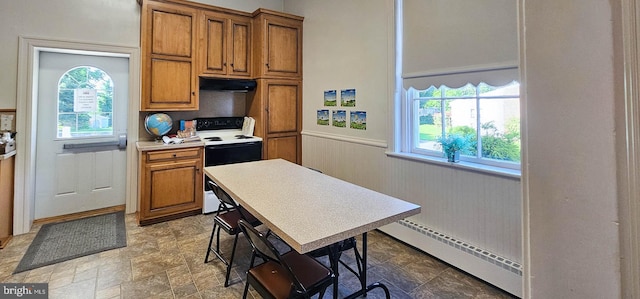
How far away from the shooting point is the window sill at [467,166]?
204 centimetres

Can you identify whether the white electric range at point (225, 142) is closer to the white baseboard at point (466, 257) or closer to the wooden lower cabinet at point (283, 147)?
the wooden lower cabinet at point (283, 147)

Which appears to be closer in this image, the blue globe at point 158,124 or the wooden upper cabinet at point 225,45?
the blue globe at point 158,124

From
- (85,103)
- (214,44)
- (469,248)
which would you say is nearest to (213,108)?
(214,44)

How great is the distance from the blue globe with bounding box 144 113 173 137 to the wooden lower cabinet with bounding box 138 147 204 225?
1.27 ft

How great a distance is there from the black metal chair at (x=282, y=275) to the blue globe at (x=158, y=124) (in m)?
2.59

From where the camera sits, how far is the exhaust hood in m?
3.84

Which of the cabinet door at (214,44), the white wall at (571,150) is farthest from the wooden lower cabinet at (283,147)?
the white wall at (571,150)

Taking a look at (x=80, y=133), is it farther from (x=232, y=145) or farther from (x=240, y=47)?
(x=240, y=47)

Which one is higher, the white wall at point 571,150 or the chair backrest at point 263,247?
the white wall at point 571,150

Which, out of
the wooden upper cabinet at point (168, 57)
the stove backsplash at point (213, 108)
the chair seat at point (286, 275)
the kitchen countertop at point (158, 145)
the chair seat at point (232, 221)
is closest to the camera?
the chair seat at point (286, 275)

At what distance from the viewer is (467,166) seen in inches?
89.7

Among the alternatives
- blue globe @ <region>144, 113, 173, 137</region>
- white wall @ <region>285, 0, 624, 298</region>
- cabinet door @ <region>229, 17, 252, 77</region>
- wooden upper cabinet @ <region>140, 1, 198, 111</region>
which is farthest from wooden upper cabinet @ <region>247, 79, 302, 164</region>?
white wall @ <region>285, 0, 624, 298</region>

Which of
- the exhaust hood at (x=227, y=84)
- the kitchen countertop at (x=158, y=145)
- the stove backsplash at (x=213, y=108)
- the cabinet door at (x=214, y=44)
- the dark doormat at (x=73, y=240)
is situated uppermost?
the cabinet door at (x=214, y=44)

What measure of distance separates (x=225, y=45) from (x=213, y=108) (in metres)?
0.89
